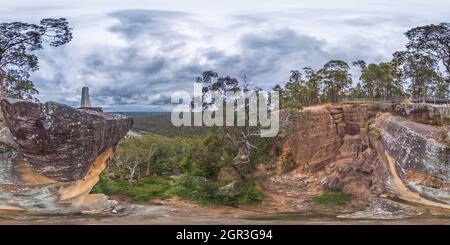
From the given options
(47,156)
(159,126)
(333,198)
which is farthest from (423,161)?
(159,126)

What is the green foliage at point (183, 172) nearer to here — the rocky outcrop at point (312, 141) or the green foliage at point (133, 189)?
the green foliage at point (133, 189)

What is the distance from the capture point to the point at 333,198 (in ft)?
88.5

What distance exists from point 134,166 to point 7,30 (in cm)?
1066

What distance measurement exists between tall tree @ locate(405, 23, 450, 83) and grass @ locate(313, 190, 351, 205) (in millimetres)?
11049

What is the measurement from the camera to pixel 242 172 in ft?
94.7

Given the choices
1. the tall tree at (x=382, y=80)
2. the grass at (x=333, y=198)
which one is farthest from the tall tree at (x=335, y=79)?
the grass at (x=333, y=198)

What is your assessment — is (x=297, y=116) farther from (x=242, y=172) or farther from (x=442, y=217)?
(x=442, y=217)

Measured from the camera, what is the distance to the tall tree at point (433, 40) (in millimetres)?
31391

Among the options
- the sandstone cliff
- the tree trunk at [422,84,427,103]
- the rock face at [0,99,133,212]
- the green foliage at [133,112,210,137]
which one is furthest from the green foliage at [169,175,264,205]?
the green foliage at [133,112,210,137]

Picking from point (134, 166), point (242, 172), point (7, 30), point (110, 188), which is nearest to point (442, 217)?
point (242, 172)

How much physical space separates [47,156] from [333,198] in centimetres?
1358

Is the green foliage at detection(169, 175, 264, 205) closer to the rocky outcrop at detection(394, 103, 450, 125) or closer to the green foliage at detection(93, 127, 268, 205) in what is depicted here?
the green foliage at detection(93, 127, 268, 205)

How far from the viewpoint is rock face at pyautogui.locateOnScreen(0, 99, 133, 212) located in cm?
2236

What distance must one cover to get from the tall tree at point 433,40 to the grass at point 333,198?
36.3 feet
